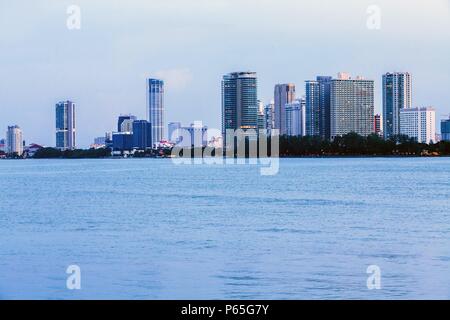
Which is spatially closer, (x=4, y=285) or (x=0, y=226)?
(x=4, y=285)

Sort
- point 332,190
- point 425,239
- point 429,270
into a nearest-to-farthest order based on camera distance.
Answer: point 429,270
point 425,239
point 332,190

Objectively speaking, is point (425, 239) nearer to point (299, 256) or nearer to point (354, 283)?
point (299, 256)

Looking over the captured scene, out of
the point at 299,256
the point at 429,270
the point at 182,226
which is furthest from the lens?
the point at 182,226

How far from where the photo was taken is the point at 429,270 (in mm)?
16781

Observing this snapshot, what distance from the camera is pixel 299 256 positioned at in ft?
61.5

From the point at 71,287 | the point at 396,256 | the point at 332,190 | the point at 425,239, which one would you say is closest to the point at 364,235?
the point at 425,239

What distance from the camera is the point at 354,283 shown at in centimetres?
1535

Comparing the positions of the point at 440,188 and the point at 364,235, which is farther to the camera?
the point at 440,188

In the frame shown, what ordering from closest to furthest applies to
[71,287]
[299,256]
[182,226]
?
[71,287]
[299,256]
[182,226]

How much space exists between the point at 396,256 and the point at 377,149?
117 meters

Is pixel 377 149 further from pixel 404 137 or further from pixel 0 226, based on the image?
pixel 0 226

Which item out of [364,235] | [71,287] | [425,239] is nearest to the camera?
[71,287]

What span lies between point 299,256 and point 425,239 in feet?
16.3

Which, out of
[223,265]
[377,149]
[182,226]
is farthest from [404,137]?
[223,265]
